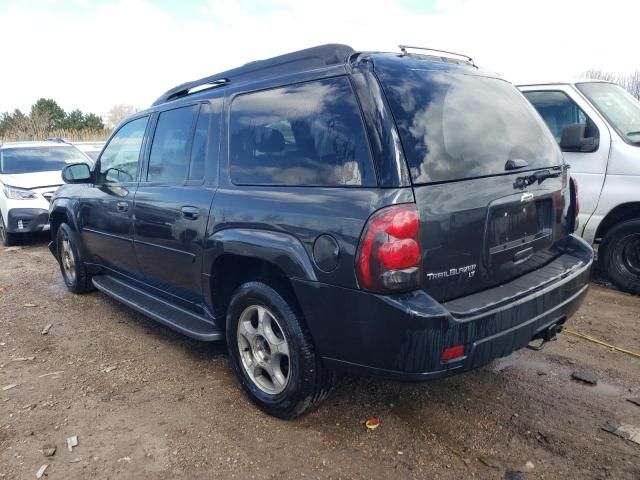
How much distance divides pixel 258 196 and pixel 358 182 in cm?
70

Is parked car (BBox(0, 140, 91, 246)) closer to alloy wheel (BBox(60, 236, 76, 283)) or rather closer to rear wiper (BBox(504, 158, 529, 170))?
alloy wheel (BBox(60, 236, 76, 283))

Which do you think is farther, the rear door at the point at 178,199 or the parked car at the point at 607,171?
the parked car at the point at 607,171

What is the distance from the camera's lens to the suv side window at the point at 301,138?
96.7 inches

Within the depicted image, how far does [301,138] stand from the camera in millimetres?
2721

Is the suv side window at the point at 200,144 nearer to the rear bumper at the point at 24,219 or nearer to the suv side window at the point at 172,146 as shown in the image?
the suv side window at the point at 172,146

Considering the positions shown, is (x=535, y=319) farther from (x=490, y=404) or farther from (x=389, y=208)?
(x=389, y=208)

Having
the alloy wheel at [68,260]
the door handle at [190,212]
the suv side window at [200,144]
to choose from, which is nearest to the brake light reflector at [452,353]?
the door handle at [190,212]

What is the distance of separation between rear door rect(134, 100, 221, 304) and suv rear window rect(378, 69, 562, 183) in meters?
1.35

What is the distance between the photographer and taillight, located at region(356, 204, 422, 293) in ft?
7.39

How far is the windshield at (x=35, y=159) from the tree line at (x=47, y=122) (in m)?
25.4

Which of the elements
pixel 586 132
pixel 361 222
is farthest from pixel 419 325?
pixel 586 132

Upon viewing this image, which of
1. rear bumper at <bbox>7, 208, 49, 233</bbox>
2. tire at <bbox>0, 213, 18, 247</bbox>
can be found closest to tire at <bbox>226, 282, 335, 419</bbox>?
rear bumper at <bbox>7, 208, 49, 233</bbox>

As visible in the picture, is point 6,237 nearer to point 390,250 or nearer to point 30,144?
point 30,144

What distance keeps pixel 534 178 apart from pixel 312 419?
1.86 meters
